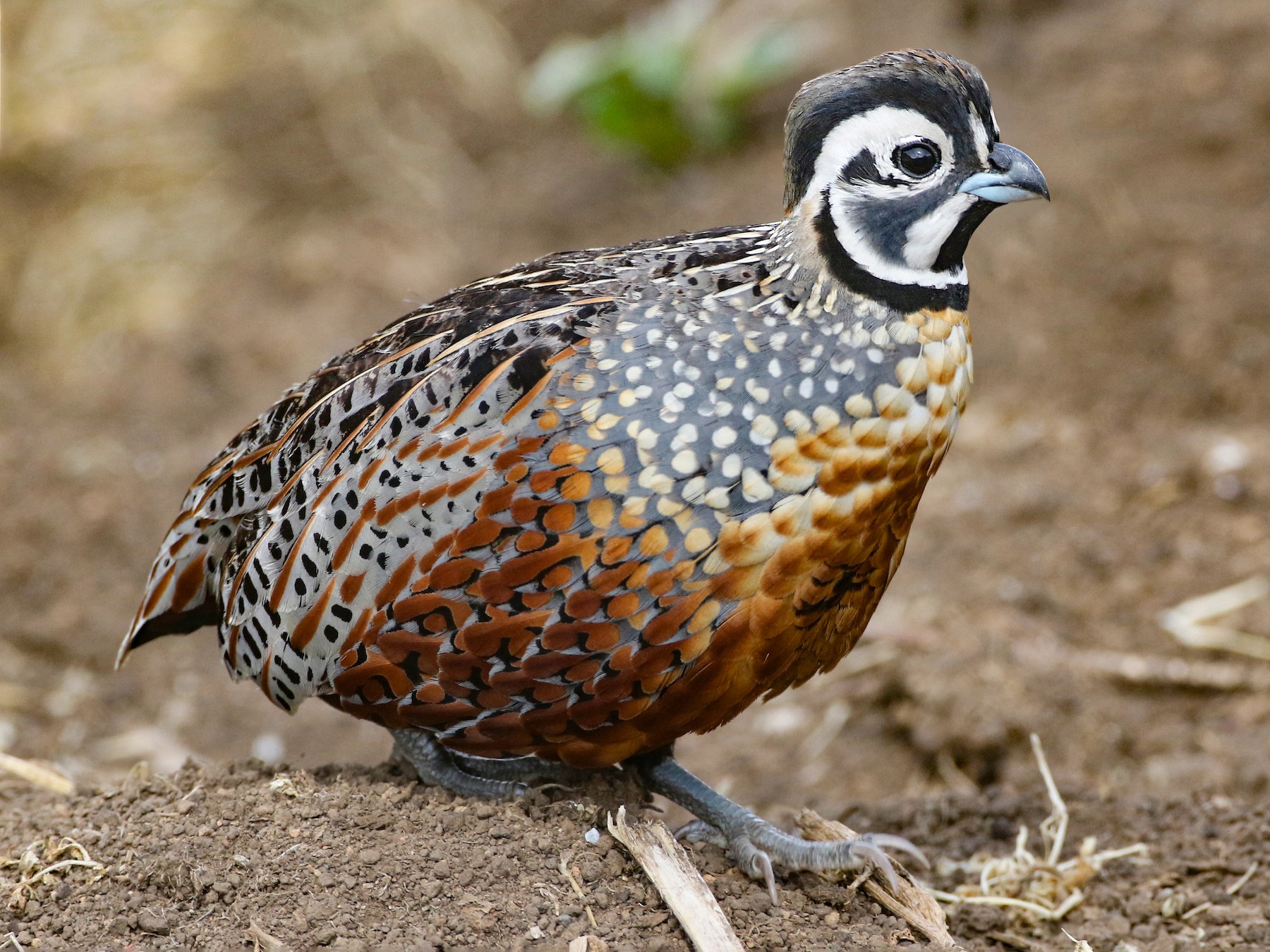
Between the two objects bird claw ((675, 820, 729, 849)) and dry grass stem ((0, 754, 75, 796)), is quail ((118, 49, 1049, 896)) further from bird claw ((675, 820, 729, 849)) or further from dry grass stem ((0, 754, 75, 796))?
dry grass stem ((0, 754, 75, 796))

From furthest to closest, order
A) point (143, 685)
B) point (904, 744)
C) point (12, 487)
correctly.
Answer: point (12, 487) < point (143, 685) < point (904, 744)

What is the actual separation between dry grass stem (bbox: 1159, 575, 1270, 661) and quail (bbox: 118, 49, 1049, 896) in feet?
9.82

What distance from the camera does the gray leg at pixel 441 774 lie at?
3588mm

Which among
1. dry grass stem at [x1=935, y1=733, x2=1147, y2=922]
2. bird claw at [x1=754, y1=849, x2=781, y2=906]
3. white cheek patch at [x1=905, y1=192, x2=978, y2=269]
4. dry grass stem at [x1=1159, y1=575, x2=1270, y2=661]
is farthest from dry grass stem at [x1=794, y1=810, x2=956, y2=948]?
dry grass stem at [x1=1159, y1=575, x2=1270, y2=661]

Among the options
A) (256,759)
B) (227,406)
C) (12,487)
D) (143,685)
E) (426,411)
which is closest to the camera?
(426,411)

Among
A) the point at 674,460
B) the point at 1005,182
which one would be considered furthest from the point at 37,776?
the point at 1005,182

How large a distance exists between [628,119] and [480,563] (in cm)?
752

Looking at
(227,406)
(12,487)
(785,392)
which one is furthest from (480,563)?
(227,406)

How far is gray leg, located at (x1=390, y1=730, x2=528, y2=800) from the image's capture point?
3588mm

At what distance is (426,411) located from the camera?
10.7 ft

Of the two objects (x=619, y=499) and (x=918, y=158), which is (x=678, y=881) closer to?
(x=619, y=499)

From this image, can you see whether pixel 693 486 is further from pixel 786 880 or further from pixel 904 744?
pixel 904 744

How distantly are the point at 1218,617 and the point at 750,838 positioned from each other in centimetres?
330

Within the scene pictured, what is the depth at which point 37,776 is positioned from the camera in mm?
4027
